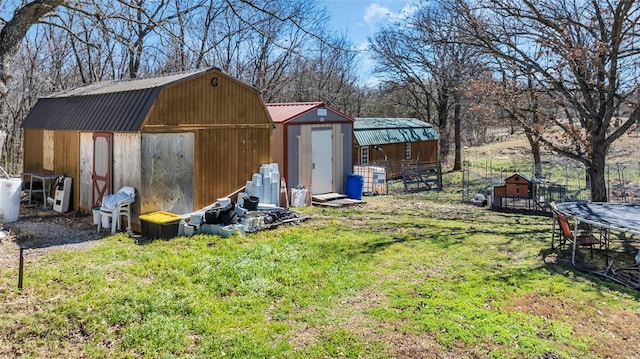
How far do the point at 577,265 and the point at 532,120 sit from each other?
653 cm

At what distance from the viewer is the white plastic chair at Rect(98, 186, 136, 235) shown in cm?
892

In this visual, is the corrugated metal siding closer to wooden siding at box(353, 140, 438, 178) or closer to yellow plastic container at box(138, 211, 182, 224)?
yellow plastic container at box(138, 211, 182, 224)

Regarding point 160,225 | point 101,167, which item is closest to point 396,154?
point 101,167

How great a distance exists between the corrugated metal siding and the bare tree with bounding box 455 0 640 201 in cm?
760

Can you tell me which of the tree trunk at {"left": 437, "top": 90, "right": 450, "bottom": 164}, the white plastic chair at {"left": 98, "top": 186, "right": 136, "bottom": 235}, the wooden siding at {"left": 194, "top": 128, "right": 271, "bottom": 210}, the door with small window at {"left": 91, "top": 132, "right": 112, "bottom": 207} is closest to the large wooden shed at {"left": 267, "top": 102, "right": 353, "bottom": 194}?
the wooden siding at {"left": 194, "top": 128, "right": 271, "bottom": 210}

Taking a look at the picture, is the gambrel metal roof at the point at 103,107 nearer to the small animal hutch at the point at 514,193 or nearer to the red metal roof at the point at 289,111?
the red metal roof at the point at 289,111

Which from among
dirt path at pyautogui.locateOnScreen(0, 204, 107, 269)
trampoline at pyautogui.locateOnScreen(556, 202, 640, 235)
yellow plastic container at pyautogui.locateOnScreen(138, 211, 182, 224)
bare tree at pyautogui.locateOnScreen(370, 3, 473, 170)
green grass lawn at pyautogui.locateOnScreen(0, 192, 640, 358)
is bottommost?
green grass lawn at pyautogui.locateOnScreen(0, 192, 640, 358)

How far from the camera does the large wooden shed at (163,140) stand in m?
9.20

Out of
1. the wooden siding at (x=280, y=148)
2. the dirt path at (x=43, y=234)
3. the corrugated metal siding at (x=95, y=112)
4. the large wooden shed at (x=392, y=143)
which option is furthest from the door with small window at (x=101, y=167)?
the large wooden shed at (x=392, y=143)

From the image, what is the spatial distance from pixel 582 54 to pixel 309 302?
847 cm

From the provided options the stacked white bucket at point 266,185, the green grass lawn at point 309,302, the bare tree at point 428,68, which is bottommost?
the green grass lawn at point 309,302

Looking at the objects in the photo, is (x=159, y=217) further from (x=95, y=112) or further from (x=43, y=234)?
(x=95, y=112)

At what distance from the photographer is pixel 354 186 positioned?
47.8ft

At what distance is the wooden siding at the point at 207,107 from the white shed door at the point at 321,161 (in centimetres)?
251
